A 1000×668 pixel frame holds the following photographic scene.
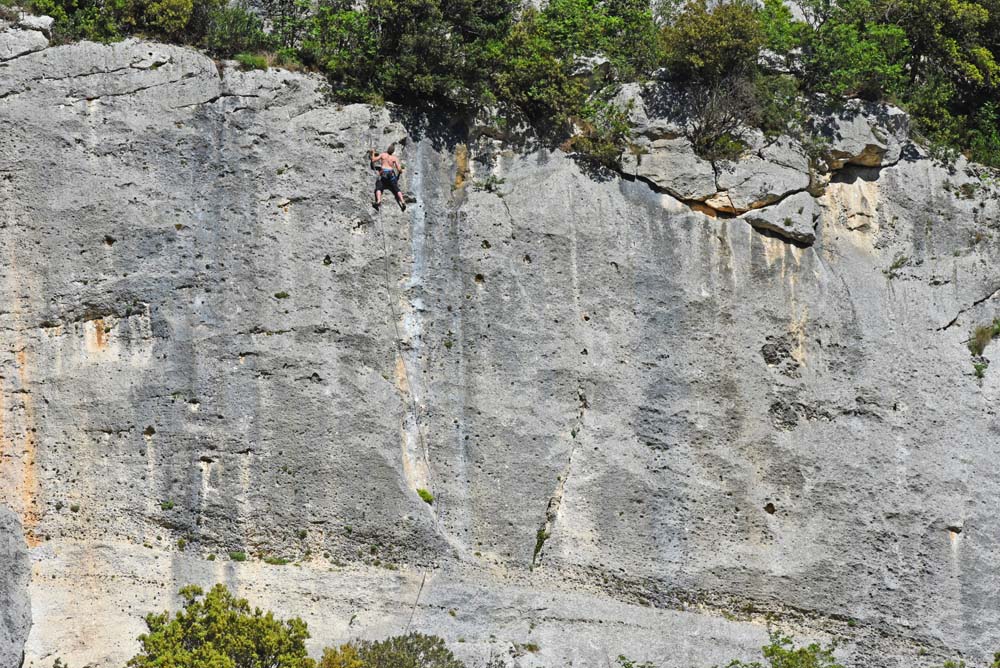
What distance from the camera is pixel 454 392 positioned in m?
19.3

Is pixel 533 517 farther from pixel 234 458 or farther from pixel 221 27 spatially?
pixel 221 27

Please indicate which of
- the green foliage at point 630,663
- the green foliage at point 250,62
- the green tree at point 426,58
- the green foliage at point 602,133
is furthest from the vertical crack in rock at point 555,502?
the green foliage at point 250,62

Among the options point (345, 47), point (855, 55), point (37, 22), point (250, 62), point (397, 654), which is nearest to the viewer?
point (397, 654)

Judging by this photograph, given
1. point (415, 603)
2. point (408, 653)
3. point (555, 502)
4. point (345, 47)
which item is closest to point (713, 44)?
point (345, 47)

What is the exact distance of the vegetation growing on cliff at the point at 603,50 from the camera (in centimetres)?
2067

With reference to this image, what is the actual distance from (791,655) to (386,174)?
8.78 m

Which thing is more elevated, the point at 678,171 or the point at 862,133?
the point at 862,133

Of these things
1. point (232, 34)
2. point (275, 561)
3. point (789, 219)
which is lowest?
point (275, 561)

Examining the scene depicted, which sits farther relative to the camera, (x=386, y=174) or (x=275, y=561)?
(x=386, y=174)

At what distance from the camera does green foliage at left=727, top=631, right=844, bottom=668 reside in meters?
17.9

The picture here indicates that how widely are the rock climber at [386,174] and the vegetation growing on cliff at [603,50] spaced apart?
1.17 meters

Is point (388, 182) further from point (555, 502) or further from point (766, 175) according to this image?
point (766, 175)

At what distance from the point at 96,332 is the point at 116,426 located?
4.50 feet

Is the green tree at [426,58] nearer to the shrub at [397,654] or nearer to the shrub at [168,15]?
the shrub at [168,15]
